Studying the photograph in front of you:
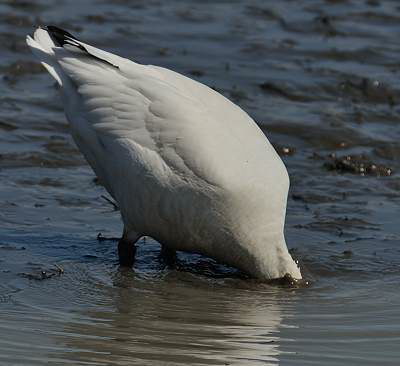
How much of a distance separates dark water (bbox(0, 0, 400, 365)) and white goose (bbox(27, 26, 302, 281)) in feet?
0.88

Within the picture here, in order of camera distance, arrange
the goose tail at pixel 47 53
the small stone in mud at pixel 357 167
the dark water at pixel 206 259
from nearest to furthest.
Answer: the dark water at pixel 206 259 → the goose tail at pixel 47 53 → the small stone in mud at pixel 357 167

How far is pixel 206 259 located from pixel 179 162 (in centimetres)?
97

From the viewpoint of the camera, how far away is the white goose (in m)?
7.23

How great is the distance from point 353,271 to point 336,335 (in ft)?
4.68

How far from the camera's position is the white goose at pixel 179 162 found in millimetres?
7227

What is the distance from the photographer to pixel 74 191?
9.02 meters

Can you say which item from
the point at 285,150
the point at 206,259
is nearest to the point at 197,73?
the point at 285,150

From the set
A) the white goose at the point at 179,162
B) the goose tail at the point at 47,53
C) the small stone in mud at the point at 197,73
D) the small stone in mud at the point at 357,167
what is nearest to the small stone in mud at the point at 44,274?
the white goose at the point at 179,162

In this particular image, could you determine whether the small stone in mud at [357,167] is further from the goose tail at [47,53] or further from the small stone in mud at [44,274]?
the small stone in mud at [44,274]

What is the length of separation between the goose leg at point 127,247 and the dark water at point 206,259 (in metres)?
0.14

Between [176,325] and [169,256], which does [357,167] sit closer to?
[169,256]

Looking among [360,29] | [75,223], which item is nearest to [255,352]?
[75,223]

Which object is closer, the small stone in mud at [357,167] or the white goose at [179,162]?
the white goose at [179,162]

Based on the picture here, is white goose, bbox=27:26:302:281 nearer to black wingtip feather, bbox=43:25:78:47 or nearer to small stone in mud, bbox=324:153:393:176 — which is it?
black wingtip feather, bbox=43:25:78:47
